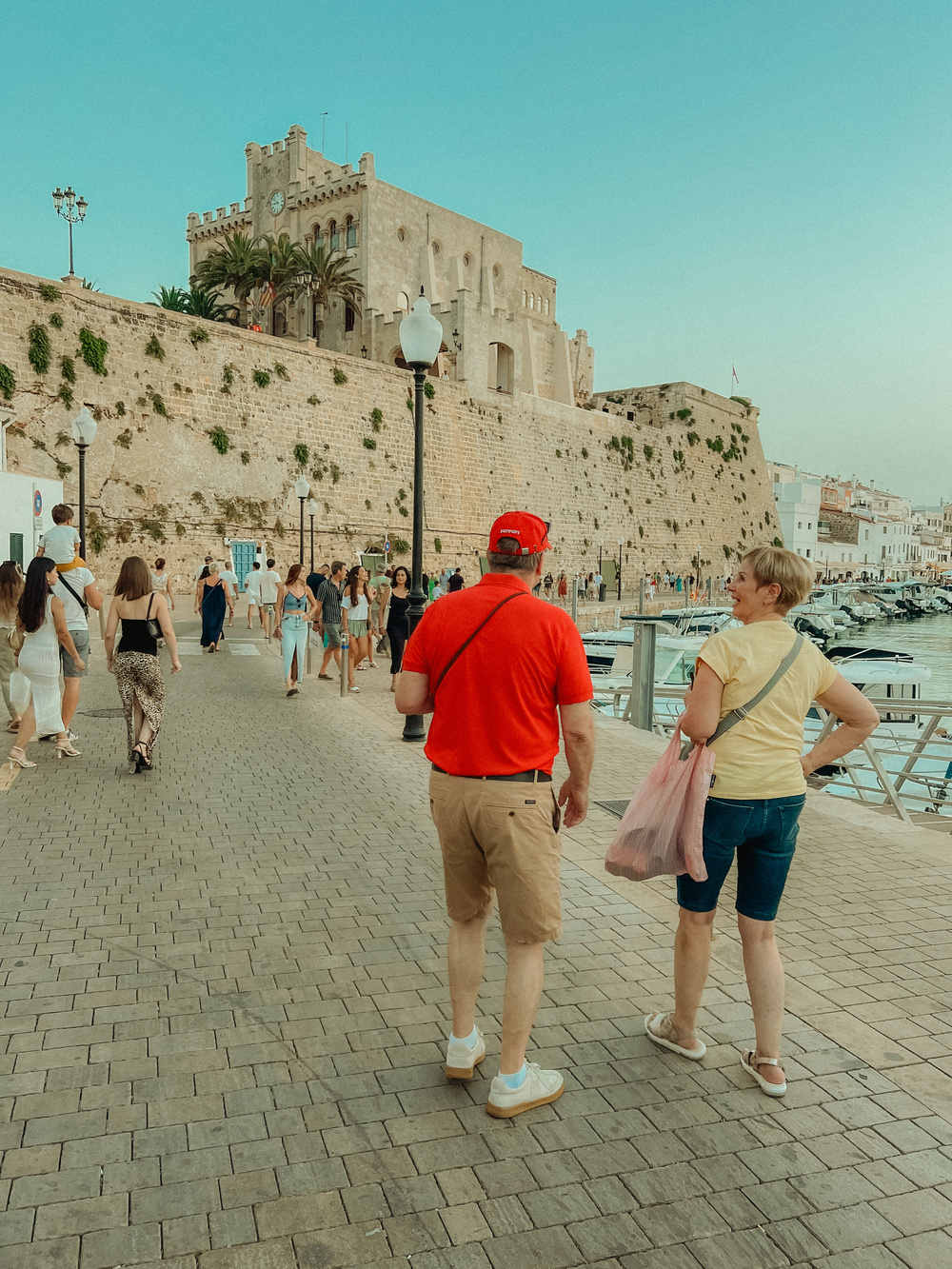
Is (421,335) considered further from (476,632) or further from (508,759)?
(508,759)

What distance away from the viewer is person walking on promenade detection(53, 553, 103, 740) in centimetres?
791

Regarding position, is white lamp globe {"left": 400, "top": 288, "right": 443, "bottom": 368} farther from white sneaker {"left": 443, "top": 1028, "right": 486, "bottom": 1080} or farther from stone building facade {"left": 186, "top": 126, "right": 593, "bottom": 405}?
stone building facade {"left": 186, "top": 126, "right": 593, "bottom": 405}

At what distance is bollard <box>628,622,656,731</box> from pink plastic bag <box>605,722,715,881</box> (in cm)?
699

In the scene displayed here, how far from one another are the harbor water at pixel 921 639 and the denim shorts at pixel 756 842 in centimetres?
3056

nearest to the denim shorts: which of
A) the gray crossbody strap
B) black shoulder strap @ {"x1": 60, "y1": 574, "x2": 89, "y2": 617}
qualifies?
the gray crossbody strap

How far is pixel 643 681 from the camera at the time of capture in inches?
419

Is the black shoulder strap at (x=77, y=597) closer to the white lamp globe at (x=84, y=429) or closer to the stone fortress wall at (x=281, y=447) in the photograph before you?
the white lamp globe at (x=84, y=429)

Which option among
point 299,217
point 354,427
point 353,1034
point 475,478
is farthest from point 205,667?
point 299,217

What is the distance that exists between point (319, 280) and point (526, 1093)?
134 feet

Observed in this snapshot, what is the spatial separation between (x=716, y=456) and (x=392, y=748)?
51.4m

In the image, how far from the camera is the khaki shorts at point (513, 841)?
283 centimetres

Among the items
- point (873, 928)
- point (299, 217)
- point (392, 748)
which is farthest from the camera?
point (299, 217)

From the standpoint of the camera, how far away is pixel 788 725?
307 cm

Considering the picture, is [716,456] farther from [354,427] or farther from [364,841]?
[364,841]
